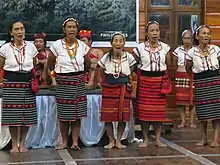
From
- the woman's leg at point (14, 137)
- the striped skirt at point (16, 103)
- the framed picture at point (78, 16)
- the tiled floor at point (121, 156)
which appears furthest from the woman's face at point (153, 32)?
the framed picture at point (78, 16)

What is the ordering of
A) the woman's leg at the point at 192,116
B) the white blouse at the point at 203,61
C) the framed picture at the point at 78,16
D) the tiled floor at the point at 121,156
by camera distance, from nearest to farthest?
the tiled floor at the point at 121,156 < the white blouse at the point at 203,61 < the woman's leg at the point at 192,116 < the framed picture at the point at 78,16

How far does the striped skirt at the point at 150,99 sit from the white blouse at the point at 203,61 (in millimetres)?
465

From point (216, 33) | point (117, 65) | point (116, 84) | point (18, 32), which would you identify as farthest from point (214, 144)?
point (216, 33)

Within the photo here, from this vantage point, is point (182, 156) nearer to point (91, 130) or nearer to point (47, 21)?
point (91, 130)

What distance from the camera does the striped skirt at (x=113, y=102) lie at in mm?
6789

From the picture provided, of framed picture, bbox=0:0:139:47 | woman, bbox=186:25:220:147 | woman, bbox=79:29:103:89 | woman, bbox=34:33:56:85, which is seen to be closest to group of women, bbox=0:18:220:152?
woman, bbox=186:25:220:147

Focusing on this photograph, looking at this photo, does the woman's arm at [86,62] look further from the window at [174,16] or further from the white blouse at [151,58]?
the window at [174,16]

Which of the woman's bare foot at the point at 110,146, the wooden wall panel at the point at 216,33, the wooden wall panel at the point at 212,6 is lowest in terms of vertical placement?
the woman's bare foot at the point at 110,146

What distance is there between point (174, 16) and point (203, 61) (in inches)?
138

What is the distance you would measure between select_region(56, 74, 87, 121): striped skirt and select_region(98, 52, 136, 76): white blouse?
1.06 ft

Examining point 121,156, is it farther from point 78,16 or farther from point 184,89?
point 78,16

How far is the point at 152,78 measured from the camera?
6.80 metres

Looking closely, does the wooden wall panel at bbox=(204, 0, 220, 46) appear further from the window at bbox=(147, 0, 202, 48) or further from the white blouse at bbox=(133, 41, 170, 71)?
the white blouse at bbox=(133, 41, 170, 71)

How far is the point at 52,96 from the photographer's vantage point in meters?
6.85
